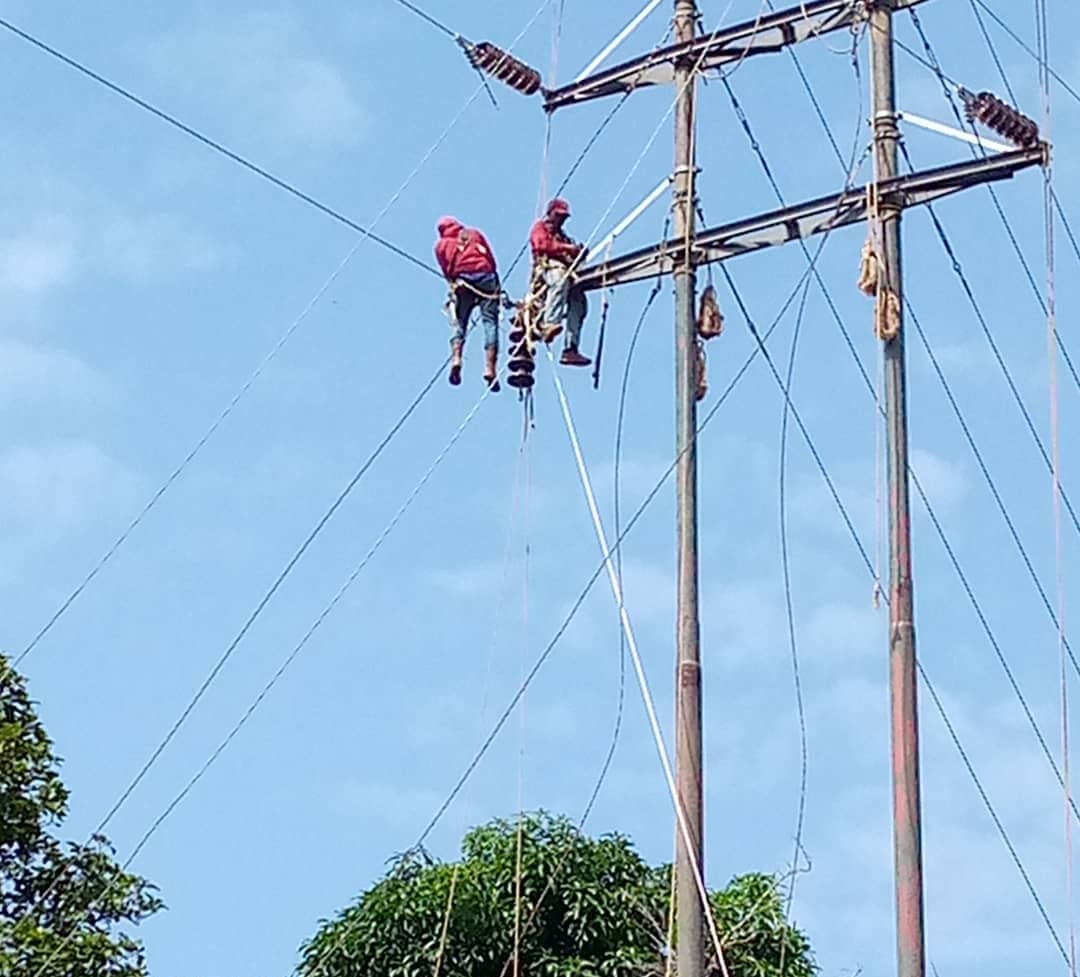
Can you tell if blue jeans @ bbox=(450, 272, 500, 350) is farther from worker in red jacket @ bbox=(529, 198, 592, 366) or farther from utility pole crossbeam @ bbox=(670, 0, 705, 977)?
utility pole crossbeam @ bbox=(670, 0, 705, 977)

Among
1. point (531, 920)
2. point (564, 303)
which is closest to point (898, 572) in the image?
point (564, 303)

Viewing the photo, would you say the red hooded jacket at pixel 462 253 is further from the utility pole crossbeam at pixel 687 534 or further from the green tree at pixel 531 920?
the green tree at pixel 531 920

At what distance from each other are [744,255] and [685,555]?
67.4 inches

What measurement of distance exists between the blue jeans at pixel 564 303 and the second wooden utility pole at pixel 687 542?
0.80 m

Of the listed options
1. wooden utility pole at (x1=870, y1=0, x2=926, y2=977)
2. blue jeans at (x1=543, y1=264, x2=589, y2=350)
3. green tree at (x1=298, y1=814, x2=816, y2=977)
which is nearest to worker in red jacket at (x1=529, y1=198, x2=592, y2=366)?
blue jeans at (x1=543, y1=264, x2=589, y2=350)

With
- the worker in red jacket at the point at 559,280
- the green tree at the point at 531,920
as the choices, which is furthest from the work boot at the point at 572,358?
the green tree at the point at 531,920

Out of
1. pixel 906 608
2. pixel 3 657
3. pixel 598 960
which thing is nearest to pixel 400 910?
pixel 598 960

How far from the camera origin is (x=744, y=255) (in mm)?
14625

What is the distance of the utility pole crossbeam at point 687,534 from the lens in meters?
13.3

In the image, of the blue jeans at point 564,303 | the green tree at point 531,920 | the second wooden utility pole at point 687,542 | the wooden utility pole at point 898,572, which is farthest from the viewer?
the green tree at point 531,920

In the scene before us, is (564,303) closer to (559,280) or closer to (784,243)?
(559,280)

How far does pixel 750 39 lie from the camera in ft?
49.4

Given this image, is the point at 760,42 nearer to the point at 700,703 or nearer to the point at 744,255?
the point at 744,255

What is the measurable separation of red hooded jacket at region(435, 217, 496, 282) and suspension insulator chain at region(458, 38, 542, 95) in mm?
874
